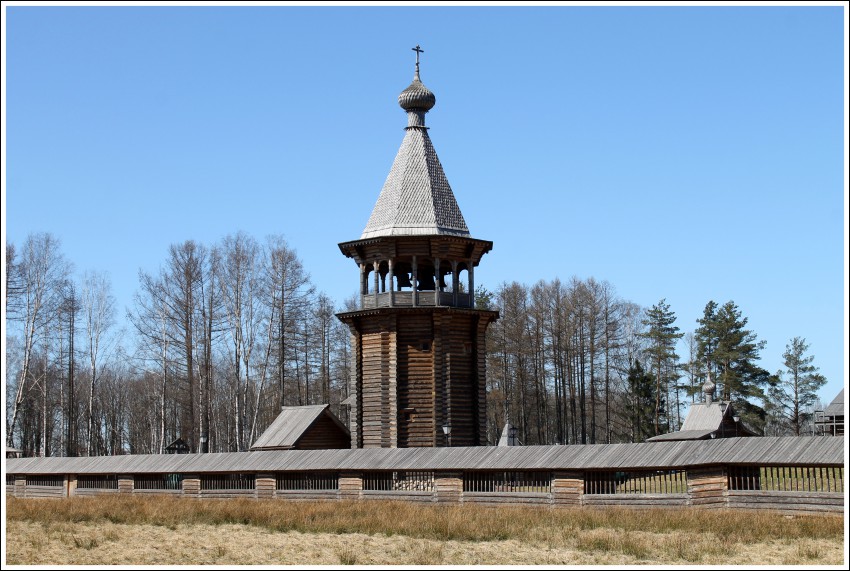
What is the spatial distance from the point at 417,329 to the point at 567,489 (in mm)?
10683

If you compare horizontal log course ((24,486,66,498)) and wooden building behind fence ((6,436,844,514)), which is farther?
horizontal log course ((24,486,66,498))

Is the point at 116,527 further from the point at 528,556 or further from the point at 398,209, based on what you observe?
the point at 398,209

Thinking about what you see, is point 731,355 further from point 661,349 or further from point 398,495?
point 398,495

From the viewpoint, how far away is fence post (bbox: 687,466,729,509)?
22438mm

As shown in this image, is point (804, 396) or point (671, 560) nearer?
point (671, 560)

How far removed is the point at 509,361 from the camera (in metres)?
57.6

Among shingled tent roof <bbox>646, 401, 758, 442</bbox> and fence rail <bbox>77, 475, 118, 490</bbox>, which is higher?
shingled tent roof <bbox>646, 401, 758, 442</bbox>

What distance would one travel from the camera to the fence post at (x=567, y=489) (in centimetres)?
2473

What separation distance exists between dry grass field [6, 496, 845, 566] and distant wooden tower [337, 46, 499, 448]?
377 inches

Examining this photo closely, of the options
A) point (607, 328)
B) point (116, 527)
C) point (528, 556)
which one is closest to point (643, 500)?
point (528, 556)

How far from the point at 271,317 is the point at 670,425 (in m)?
25.2

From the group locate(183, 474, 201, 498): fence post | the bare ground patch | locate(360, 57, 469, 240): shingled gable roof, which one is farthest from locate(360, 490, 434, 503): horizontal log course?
locate(360, 57, 469, 240): shingled gable roof

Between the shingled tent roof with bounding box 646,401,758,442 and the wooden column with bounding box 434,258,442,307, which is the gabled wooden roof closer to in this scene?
the wooden column with bounding box 434,258,442,307

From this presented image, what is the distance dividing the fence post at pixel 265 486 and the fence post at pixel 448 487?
19.2ft
